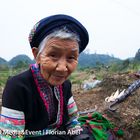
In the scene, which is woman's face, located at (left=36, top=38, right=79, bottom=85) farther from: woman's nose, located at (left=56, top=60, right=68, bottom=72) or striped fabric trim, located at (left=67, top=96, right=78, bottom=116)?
striped fabric trim, located at (left=67, top=96, right=78, bottom=116)

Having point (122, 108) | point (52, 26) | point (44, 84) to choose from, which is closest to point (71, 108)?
point (44, 84)

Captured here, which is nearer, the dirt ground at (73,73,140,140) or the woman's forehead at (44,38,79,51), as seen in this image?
the woman's forehead at (44,38,79,51)

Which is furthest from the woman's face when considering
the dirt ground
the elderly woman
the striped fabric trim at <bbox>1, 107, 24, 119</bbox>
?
the dirt ground

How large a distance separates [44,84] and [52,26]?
1.22ft

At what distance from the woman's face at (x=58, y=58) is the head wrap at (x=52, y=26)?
6 centimetres

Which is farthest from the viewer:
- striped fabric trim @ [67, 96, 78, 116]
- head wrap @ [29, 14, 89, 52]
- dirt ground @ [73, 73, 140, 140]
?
dirt ground @ [73, 73, 140, 140]

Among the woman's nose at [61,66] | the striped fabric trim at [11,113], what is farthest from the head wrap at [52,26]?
the striped fabric trim at [11,113]

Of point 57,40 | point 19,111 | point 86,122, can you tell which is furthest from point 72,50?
point 86,122

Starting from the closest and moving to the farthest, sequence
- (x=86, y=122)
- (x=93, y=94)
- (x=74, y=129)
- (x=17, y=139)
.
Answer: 1. (x=17, y=139)
2. (x=74, y=129)
3. (x=86, y=122)
4. (x=93, y=94)

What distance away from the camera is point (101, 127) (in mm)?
3020

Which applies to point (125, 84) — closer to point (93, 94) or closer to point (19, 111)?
point (93, 94)

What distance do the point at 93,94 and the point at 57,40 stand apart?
474 centimetres

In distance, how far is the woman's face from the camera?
1610 millimetres

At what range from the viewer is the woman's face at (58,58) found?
5.28 ft
